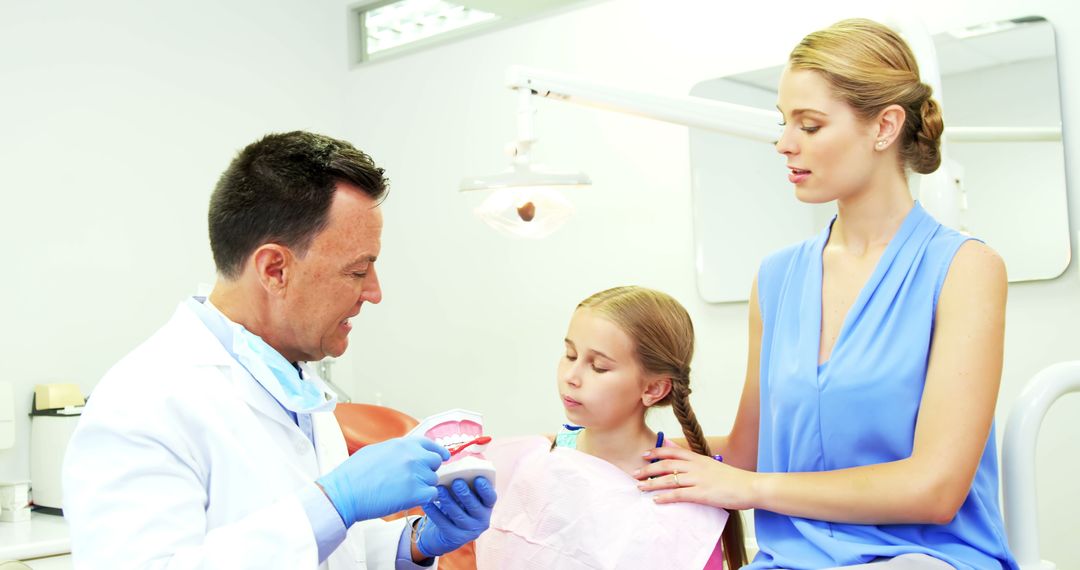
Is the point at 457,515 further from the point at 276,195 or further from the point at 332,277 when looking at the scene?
the point at 276,195

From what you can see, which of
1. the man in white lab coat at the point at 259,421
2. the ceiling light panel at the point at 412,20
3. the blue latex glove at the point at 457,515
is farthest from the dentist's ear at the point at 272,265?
the ceiling light panel at the point at 412,20

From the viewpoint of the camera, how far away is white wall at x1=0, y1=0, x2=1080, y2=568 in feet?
9.29

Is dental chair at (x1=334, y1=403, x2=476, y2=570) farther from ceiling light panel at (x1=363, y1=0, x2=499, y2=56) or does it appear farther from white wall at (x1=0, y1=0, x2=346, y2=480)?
ceiling light panel at (x1=363, y1=0, x2=499, y2=56)

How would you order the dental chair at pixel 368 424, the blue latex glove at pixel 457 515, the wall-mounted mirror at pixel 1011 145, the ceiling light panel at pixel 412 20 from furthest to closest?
the ceiling light panel at pixel 412 20 → the dental chair at pixel 368 424 → the wall-mounted mirror at pixel 1011 145 → the blue latex glove at pixel 457 515

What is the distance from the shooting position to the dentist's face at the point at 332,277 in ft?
4.47

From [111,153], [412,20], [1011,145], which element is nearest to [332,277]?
[1011,145]

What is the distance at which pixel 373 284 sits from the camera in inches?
56.9

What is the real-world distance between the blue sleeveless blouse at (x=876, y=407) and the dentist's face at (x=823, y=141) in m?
0.11

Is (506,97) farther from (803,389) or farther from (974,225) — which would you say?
(803,389)

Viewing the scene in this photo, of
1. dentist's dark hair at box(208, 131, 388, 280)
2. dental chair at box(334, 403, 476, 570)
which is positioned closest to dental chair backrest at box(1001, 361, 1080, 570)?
dentist's dark hair at box(208, 131, 388, 280)

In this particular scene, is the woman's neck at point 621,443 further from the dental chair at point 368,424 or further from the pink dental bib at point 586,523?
the dental chair at point 368,424

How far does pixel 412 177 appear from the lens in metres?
3.69

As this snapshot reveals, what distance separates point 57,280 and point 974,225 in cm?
255

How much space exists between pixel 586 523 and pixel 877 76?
0.82m
